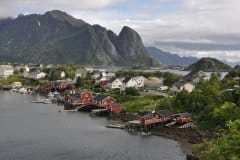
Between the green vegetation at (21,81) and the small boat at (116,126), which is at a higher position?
the green vegetation at (21,81)

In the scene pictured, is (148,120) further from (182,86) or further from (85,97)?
(85,97)

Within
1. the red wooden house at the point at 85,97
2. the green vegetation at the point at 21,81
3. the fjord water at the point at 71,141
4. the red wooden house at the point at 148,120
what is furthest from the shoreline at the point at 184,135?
the green vegetation at the point at 21,81

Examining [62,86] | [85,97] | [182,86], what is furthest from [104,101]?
[62,86]

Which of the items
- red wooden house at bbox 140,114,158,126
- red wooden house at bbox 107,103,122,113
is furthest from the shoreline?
red wooden house at bbox 107,103,122,113

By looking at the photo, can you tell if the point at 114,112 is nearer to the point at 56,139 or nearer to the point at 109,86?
the point at 56,139

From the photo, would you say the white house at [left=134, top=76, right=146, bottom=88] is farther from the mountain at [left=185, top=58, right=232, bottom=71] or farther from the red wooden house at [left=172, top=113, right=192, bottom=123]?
the mountain at [left=185, top=58, right=232, bottom=71]

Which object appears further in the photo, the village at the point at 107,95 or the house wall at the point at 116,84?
the house wall at the point at 116,84

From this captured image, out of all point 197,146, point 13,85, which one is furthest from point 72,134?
point 13,85

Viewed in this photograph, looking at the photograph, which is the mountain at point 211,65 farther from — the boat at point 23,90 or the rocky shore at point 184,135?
the rocky shore at point 184,135

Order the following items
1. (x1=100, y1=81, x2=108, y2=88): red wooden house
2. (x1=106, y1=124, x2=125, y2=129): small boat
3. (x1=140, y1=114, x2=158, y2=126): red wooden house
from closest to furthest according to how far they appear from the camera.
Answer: (x1=140, y1=114, x2=158, y2=126): red wooden house → (x1=106, y1=124, x2=125, y2=129): small boat → (x1=100, y1=81, x2=108, y2=88): red wooden house
